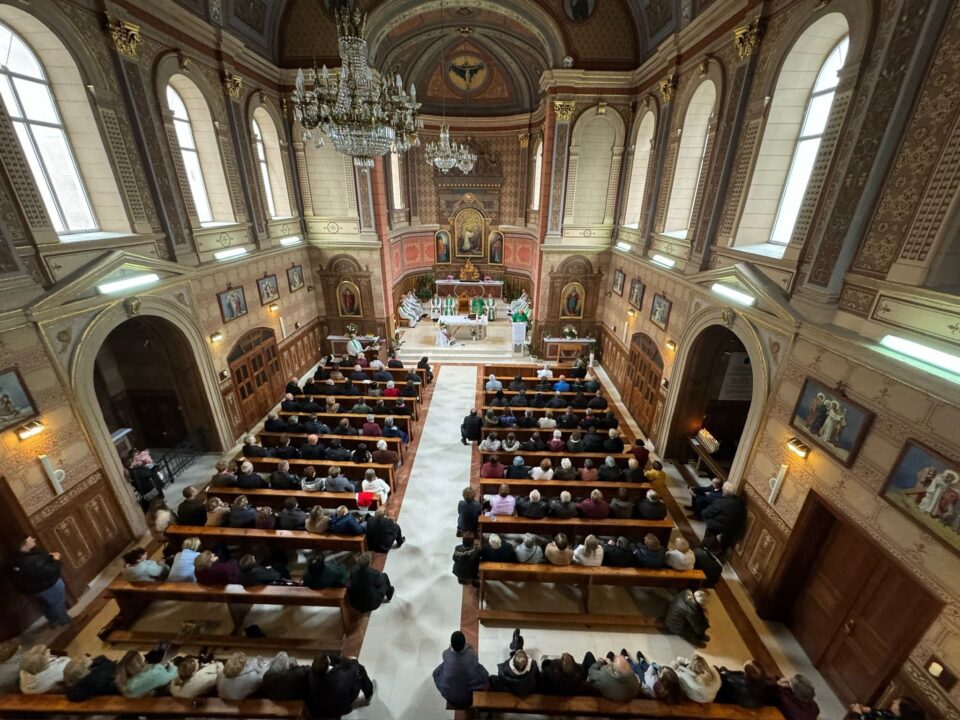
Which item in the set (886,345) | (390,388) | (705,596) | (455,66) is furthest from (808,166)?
(455,66)

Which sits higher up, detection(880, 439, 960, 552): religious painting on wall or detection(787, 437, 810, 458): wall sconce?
detection(880, 439, 960, 552): religious painting on wall

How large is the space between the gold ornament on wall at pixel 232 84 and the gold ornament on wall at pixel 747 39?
35.0 feet

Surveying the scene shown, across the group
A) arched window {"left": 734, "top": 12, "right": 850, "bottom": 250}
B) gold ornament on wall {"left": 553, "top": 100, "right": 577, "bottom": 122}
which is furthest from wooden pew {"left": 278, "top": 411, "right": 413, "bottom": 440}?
gold ornament on wall {"left": 553, "top": 100, "right": 577, "bottom": 122}

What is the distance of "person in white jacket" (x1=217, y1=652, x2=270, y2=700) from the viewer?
13.6ft

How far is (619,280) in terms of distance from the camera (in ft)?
43.2

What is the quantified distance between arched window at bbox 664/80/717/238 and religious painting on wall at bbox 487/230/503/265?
11827 millimetres

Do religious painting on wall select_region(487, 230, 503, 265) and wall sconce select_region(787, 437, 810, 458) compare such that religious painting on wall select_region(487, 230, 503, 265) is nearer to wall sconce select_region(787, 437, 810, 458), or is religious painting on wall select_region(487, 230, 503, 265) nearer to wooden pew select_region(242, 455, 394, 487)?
wooden pew select_region(242, 455, 394, 487)

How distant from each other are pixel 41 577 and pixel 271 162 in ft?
36.8

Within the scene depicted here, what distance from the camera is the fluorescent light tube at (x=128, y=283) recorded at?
22.2ft

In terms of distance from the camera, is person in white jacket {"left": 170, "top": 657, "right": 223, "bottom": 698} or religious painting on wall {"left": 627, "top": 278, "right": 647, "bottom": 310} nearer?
person in white jacket {"left": 170, "top": 657, "right": 223, "bottom": 698}

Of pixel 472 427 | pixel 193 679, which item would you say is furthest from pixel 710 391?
pixel 193 679

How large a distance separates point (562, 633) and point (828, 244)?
6.24 meters

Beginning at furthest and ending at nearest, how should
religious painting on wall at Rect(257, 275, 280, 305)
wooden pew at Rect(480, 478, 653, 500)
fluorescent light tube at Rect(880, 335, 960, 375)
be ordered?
religious painting on wall at Rect(257, 275, 280, 305)
wooden pew at Rect(480, 478, 653, 500)
fluorescent light tube at Rect(880, 335, 960, 375)

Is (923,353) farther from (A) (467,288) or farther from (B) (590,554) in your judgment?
(A) (467,288)
